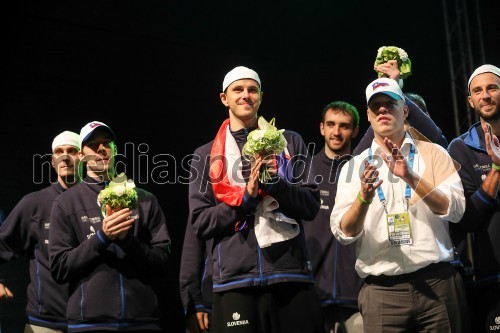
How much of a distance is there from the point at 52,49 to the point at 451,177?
396 cm

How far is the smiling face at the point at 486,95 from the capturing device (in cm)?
415

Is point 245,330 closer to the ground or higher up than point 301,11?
closer to the ground

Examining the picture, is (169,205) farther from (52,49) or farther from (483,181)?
(483,181)

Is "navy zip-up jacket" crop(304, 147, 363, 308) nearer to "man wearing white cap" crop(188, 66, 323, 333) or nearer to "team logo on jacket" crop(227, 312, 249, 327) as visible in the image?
"man wearing white cap" crop(188, 66, 323, 333)

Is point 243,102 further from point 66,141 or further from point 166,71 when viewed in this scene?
point 166,71

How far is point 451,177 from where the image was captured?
356cm

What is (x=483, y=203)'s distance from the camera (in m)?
3.65

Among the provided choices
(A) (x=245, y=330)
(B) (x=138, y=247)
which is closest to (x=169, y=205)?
(B) (x=138, y=247)

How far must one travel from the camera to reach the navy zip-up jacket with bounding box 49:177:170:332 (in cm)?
382

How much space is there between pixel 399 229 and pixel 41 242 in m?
2.72

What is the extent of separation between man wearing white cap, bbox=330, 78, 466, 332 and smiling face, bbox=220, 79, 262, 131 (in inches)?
28.6

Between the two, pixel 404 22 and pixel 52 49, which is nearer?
pixel 52 49

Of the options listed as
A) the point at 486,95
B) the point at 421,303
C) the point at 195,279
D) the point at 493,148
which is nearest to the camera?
the point at 421,303

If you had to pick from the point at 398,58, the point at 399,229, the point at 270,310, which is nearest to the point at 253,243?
the point at 270,310
